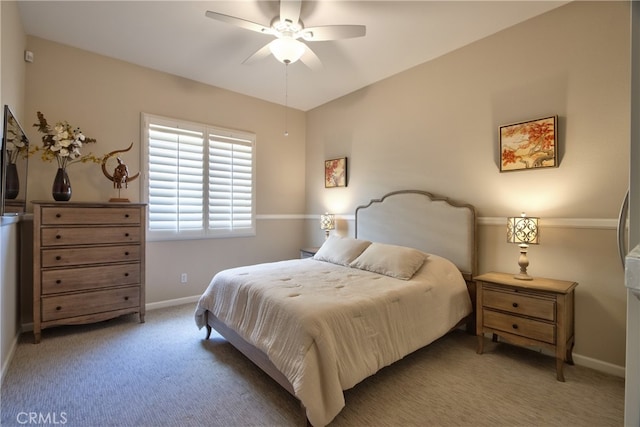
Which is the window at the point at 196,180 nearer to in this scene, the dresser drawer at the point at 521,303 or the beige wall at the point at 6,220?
the beige wall at the point at 6,220

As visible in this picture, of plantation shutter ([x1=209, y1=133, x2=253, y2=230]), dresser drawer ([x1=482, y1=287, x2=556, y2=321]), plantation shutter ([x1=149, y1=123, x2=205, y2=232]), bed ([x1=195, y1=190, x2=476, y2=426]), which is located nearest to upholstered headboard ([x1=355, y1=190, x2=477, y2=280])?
bed ([x1=195, y1=190, x2=476, y2=426])

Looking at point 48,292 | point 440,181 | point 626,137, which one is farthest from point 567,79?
point 48,292

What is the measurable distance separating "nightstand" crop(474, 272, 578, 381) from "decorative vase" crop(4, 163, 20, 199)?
3845 millimetres

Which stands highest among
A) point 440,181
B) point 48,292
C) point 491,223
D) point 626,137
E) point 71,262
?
point 626,137

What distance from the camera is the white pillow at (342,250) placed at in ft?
11.2

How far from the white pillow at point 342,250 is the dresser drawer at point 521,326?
54.0 inches

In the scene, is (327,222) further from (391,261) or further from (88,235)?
(88,235)

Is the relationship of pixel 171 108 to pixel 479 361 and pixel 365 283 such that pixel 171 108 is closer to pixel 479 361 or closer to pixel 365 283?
pixel 365 283

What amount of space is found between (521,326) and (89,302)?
4.01 metres

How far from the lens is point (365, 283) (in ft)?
8.70

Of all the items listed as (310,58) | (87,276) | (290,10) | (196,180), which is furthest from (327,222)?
(87,276)

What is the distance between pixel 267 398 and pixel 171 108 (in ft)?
12.0

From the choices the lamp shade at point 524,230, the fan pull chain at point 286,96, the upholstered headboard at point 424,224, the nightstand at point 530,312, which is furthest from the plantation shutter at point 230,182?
the lamp shade at point 524,230

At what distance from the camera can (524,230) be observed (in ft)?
8.43
